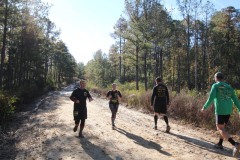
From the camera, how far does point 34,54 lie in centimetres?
4150

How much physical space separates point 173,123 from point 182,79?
4795cm

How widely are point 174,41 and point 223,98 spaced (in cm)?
4550

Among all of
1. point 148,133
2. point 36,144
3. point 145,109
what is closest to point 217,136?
point 148,133

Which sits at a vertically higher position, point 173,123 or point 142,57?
point 142,57

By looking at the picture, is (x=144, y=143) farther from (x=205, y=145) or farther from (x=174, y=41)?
(x=174, y=41)

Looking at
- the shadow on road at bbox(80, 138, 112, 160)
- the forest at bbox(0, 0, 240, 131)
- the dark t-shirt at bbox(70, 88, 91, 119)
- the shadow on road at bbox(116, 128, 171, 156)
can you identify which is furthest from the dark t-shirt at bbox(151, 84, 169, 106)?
the forest at bbox(0, 0, 240, 131)

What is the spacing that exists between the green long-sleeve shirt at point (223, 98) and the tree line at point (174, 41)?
12056mm

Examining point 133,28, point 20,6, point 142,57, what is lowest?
point 142,57

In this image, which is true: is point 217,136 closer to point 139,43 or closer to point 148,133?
point 148,133

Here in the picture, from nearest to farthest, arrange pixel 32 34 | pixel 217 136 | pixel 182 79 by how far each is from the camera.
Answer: pixel 217 136 < pixel 32 34 < pixel 182 79

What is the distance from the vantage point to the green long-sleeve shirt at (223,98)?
8.17 metres

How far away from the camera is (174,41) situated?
52.6 metres

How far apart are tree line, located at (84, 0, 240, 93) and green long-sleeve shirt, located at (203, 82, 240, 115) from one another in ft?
39.6

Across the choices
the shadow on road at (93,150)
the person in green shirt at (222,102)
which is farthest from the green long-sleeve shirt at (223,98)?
the shadow on road at (93,150)
